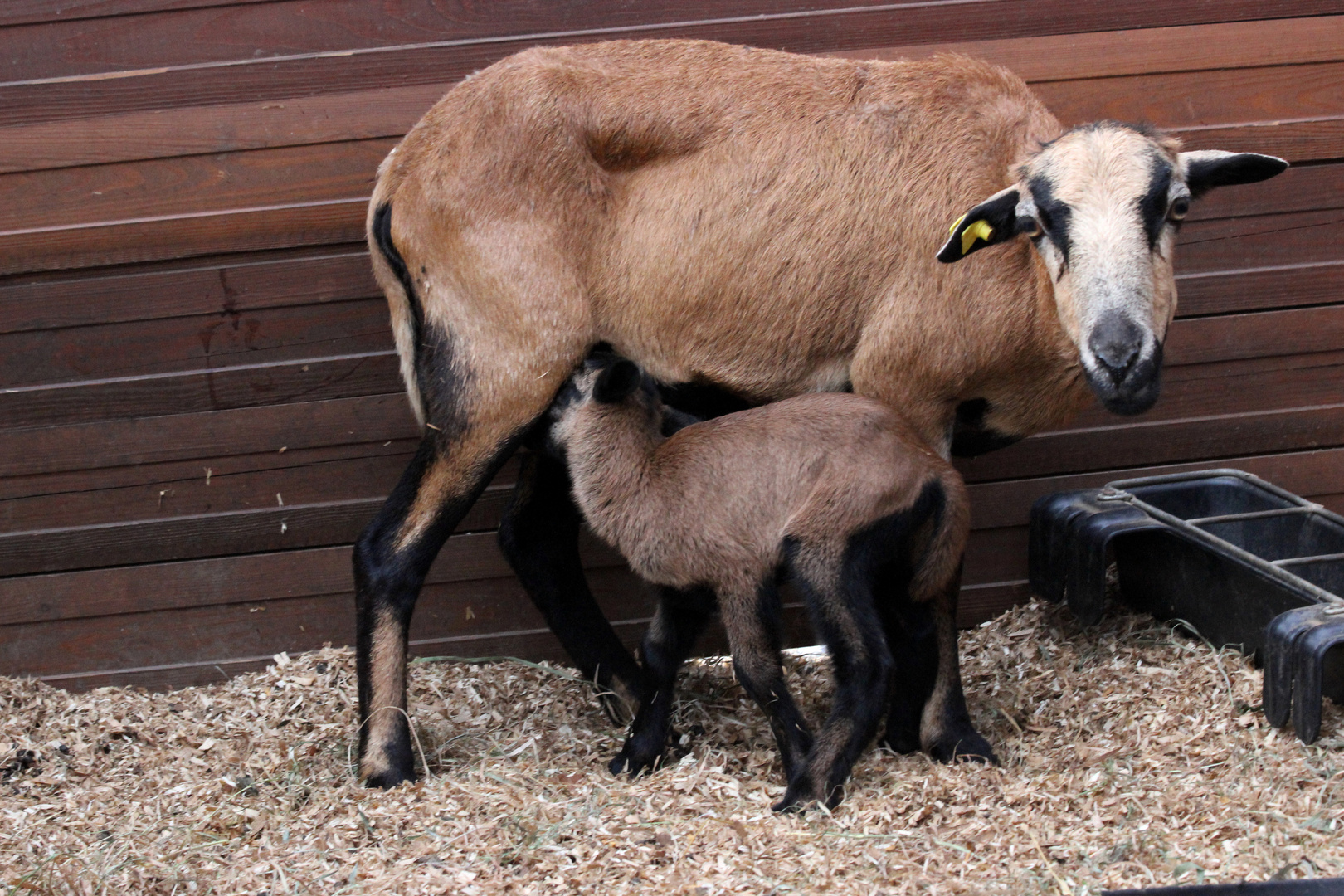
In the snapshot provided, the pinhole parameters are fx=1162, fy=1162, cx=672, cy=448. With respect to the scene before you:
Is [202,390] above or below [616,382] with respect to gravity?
below

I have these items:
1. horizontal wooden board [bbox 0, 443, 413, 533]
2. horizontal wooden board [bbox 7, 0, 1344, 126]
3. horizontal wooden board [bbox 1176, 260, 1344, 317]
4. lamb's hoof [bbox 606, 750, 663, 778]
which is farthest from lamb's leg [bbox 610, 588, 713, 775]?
horizontal wooden board [bbox 1176, 260, 1344, 317]

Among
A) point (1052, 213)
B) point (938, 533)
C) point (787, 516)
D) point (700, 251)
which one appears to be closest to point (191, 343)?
point (700, 251)

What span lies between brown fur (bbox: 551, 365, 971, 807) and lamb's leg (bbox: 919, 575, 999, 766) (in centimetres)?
9

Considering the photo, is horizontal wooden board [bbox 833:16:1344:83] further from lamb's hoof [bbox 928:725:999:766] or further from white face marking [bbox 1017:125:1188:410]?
lamb's hoof [bbox 928:725:999:766]

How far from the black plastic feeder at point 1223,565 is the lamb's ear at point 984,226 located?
1385mm

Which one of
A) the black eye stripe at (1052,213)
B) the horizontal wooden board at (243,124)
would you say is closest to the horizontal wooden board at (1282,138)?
the horizontal wooden board at (243,124)

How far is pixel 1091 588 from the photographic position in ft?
15.6

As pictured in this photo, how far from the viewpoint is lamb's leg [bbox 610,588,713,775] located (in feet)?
13.6

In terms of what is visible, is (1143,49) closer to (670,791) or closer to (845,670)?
(845,670)

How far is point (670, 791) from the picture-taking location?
3.92 m

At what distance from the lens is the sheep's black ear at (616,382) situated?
3.98m

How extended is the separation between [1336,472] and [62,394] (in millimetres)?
5706

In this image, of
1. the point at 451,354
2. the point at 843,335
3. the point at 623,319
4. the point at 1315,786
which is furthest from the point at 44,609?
the point at 1315,786

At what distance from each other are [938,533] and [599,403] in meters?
1.24
